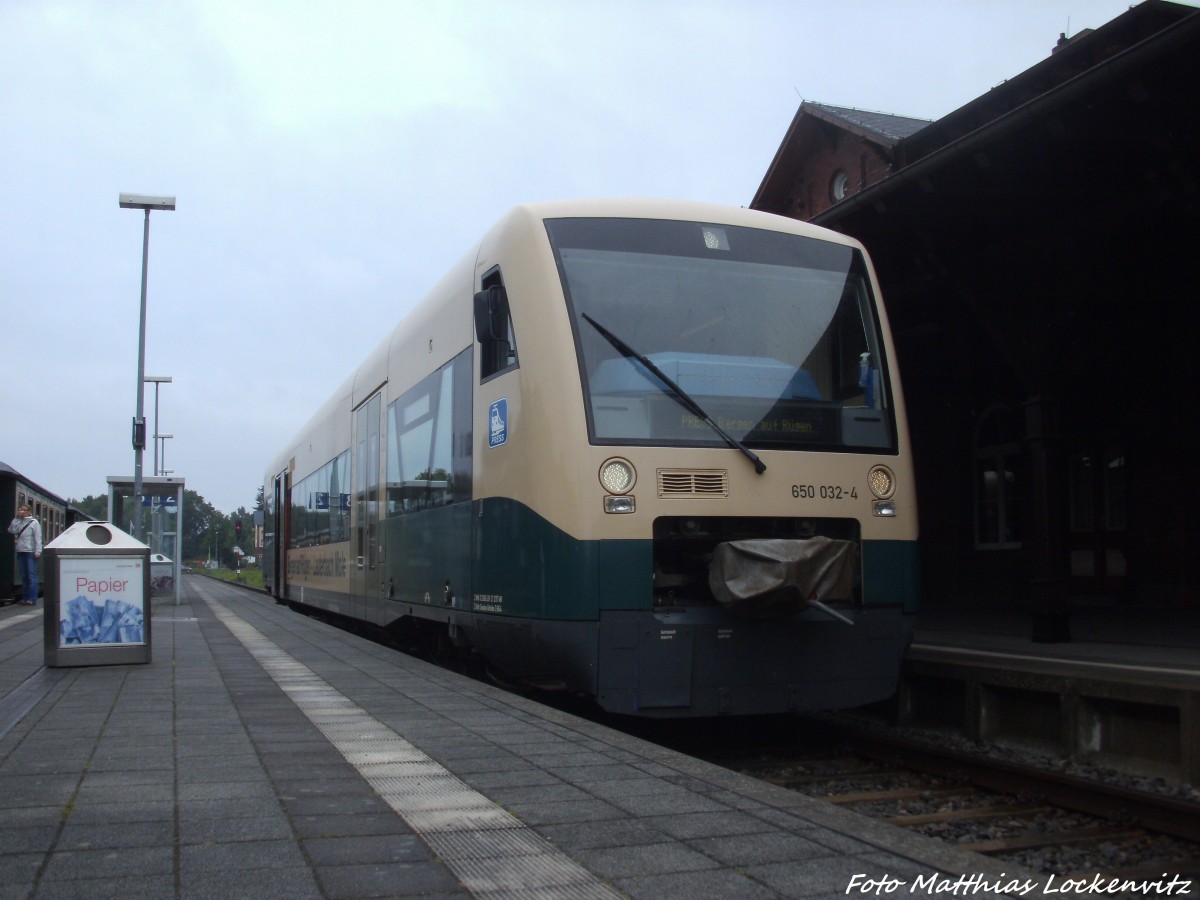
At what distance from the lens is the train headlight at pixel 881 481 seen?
281 inches

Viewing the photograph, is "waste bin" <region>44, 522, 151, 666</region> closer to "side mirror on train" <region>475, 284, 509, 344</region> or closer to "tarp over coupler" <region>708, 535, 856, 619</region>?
"side mirror on train" <region>475, 284, 509, 344</region>

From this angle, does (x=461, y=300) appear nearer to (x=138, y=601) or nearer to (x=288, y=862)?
(x=138, y=601)

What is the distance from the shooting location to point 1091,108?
8555 mm

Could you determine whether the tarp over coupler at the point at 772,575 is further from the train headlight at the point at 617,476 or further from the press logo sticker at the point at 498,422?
the press logo sticker at the point at 498,422

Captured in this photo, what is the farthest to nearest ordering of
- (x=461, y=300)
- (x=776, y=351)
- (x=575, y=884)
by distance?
(x=461, y=300) → (x=776, y=351) → (x=575, y=884)

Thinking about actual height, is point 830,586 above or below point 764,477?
below

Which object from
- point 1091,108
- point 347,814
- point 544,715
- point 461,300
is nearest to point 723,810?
point 347,814

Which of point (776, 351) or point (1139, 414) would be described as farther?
point (1139, 414)

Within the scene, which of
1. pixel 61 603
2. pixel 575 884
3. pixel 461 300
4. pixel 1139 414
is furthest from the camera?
pixel 1139 414

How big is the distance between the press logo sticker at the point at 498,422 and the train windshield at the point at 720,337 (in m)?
0.74

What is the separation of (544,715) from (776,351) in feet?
8.34

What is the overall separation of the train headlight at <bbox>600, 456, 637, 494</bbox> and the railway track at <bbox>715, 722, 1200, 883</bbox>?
1.83 meters

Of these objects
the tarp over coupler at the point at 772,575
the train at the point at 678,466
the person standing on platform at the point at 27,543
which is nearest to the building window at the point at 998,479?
the train at the point at 678,466
